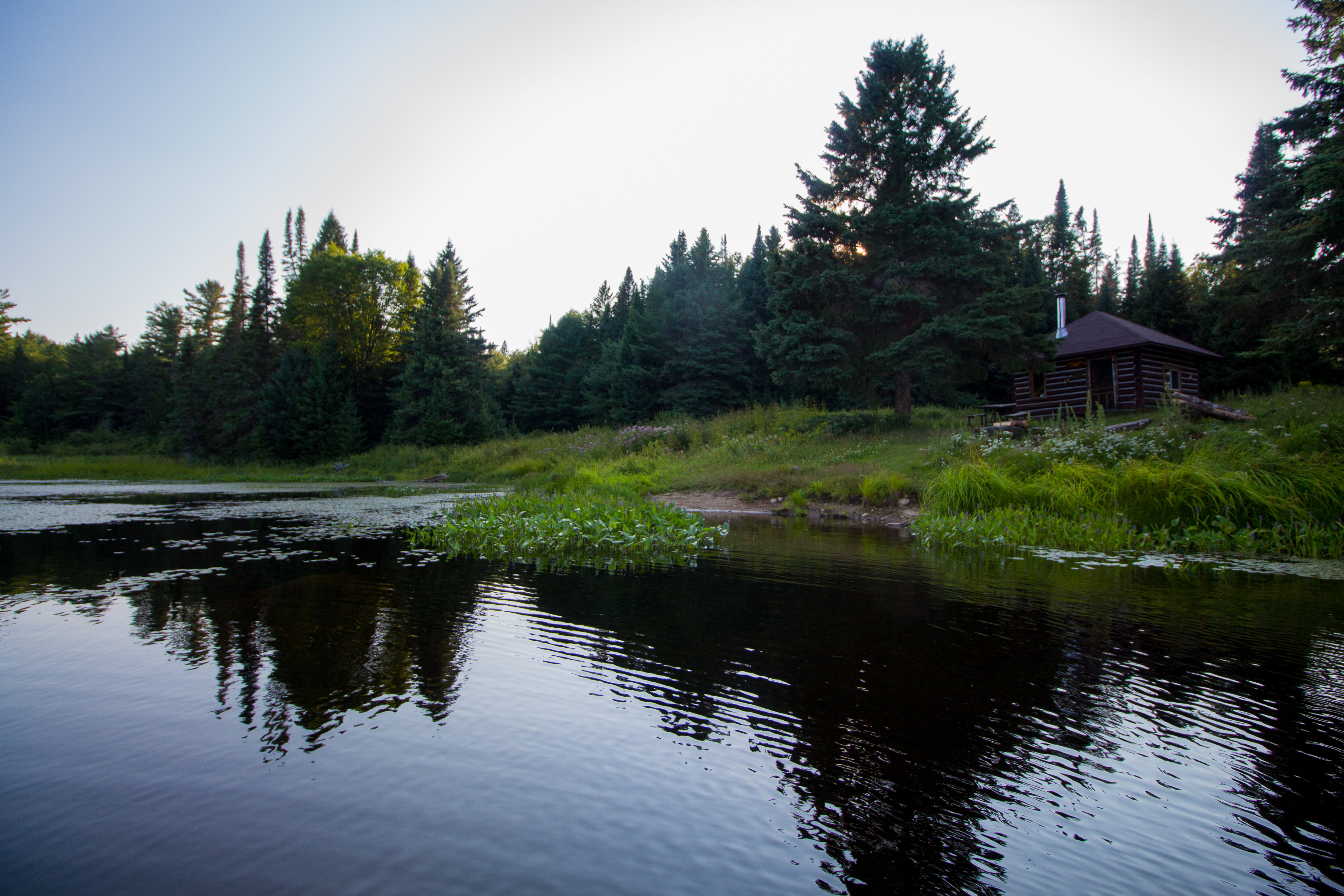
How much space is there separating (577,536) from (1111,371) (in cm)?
3107

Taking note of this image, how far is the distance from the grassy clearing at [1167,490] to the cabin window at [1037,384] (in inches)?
781

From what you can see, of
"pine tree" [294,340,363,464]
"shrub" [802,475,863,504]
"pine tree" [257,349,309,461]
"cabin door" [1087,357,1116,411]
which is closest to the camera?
"shrub" [802,475,863,504]

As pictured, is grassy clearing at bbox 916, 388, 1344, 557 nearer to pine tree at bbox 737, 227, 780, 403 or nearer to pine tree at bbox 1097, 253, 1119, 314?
pine tree at bbox 737, 227, 780, 403

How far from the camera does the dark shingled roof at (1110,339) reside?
1179 inches

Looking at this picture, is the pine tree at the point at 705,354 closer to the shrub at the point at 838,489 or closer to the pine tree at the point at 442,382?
the pine tree at the point at 442,382

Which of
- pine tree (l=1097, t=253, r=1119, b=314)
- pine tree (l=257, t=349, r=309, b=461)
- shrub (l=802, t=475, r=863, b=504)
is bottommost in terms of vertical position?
shrub (l=802, t=475, r=863, b=504)

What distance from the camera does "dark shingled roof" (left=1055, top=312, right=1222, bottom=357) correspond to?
29938 mm

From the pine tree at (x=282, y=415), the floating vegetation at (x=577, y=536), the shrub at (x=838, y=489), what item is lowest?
the floating vegetation at (x=577, y=536)

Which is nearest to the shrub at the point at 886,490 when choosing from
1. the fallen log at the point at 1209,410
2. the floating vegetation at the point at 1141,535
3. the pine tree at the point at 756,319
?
the floating vegetation at the point at 1141,535

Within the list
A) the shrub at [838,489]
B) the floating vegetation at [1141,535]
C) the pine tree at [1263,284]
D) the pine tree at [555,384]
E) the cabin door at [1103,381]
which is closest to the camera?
the floating vegetation at [1141,535]

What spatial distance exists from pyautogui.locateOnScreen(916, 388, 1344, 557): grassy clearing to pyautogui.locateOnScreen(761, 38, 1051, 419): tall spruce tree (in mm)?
12086

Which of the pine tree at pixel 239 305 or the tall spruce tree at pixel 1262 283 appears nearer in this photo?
the tall spruce tree at pixel 1262 283

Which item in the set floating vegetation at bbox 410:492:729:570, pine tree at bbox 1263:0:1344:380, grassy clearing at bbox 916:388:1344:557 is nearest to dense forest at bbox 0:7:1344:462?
pine tree at bbox 1263:0:1344:380

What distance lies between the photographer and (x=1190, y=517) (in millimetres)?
10633
